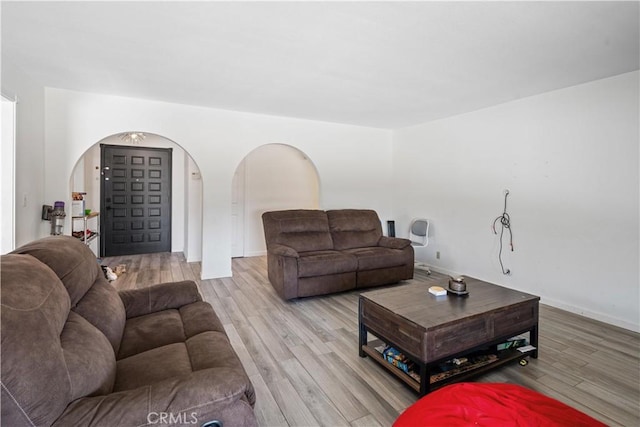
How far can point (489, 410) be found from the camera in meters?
1.21

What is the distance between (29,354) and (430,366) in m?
1.91

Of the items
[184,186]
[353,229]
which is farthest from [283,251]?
[184,186]

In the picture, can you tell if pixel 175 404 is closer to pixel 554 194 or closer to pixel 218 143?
pixel 218 143

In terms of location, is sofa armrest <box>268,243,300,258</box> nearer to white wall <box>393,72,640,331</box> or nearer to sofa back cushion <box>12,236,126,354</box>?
sofa back cushion <box>12,236,126,354</box>

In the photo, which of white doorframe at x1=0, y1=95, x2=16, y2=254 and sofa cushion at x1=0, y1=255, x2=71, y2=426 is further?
white doorframe at x1=0, y1=95, x2=16, y2=254

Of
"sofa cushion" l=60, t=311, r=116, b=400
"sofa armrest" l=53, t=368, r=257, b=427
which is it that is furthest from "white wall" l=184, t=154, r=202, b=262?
"sofa armrest" l=53, t=368, r=257, b=427

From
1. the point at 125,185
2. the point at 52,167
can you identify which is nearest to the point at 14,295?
the point at 52,167

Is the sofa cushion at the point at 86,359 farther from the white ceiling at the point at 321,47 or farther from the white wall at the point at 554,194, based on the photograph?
the white wall at the point at 554,194

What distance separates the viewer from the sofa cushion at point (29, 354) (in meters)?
0.88

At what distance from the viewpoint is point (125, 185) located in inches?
241

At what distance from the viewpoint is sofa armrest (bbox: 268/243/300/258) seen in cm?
365

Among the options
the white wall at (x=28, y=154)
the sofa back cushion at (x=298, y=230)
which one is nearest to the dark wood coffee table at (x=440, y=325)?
the sofa back cushion at (x=298, y=230)

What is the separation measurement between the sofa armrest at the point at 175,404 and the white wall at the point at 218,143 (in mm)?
3596

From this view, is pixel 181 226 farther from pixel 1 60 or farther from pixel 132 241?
pixel 1 60
